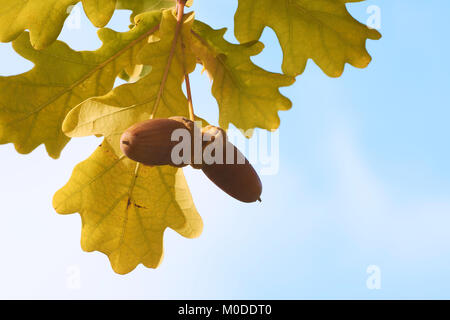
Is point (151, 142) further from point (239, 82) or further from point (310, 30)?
point (310, 30)

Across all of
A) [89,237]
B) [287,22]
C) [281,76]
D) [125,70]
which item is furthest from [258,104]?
[89,237]

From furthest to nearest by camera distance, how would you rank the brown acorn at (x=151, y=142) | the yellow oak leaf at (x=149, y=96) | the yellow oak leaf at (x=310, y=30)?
1. the yellow oak leaf at (x=310, y=30)
2. the yellow oak leaf at (x=149, y=96)
3. the brown acorn at (x=151, y=142)

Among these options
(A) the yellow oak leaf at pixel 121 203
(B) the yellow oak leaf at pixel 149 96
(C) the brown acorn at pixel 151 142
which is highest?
(B) the yellow oak leaf at pixel 149 96

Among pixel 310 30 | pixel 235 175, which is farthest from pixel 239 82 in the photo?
pixel 235 175

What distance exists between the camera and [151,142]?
1291 millimetres

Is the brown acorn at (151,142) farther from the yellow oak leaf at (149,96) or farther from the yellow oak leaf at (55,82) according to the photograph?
the yellow oak leaf at (55,82)

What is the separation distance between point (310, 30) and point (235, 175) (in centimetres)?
60

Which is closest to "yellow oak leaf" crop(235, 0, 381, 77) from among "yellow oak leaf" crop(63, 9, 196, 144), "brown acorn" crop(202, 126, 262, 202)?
"yellow oak leaf" crop(63, 9, 196, 144)

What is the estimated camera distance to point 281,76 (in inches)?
67.6

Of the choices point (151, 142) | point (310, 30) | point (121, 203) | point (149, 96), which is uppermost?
point (310, 30)

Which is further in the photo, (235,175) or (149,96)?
(149,96)

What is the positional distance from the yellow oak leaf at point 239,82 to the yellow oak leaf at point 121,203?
0.30m

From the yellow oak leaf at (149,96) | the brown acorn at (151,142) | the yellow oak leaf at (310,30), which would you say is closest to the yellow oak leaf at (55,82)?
the yellow oak leaf at (149,96)

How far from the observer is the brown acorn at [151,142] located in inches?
50.8
